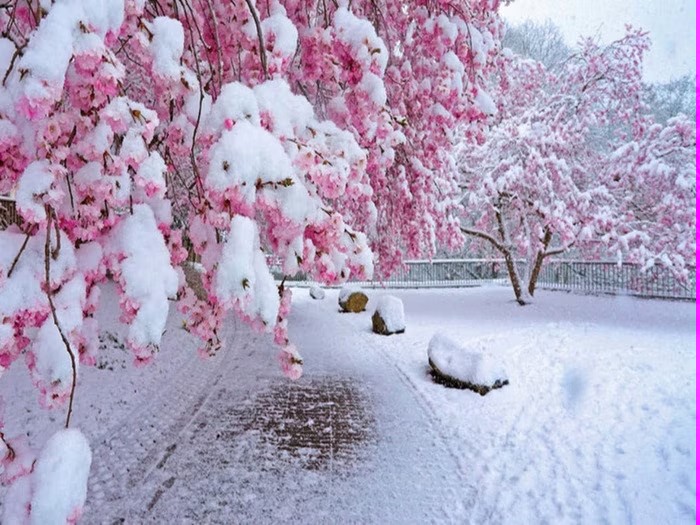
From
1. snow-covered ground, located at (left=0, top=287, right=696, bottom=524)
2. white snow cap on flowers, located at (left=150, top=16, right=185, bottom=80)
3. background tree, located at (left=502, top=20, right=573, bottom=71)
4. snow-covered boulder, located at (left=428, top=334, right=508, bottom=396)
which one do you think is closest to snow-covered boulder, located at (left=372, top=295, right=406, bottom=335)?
snow-covered ground, located at (left=0, top=287, right=696, bottom=524)

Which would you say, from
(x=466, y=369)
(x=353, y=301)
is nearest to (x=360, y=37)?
(x=466, y=369)

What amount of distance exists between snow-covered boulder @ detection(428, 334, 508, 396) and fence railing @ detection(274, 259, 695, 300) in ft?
5.57

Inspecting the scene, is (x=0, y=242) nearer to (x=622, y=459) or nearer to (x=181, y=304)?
(x=181, y=304)

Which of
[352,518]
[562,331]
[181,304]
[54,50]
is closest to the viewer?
[54,50]

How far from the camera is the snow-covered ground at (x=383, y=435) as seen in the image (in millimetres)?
4227

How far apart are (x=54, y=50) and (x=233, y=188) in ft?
1.96

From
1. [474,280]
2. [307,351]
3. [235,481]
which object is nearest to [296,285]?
[474,280]

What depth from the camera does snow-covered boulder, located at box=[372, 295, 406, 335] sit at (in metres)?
12.7

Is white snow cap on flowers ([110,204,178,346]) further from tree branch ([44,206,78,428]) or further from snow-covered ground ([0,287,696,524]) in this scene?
snow-covered ground ([0,287,696,524])

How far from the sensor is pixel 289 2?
2.97m

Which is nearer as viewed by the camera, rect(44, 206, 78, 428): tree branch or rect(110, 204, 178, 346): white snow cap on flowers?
rect(44, 206, 78, 428): tree branch

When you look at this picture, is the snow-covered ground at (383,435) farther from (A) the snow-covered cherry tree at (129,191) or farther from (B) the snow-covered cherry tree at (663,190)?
(A) the snow-covered cherry tree at (129,191)

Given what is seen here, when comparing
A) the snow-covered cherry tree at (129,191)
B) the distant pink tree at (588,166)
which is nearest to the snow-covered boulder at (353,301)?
the distant pink tree at (588,166)

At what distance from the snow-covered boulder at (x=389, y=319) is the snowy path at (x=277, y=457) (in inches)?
168
